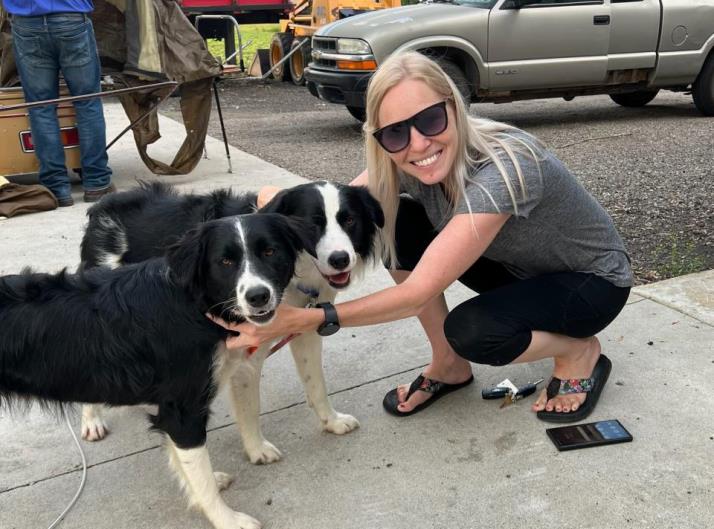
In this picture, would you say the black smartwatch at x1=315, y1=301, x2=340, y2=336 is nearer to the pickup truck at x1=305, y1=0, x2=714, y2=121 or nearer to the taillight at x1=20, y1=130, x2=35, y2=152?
the taillight at x1=20, y1=130, x2=35, y2=152

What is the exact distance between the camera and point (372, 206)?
9.39 ft

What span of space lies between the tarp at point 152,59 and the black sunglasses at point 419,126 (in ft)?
15.8

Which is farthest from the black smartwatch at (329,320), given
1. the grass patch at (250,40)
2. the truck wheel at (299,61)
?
the grass patch at (250,40)

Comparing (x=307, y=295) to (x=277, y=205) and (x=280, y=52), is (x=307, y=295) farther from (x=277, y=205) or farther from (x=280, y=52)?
(x=280, y=52)

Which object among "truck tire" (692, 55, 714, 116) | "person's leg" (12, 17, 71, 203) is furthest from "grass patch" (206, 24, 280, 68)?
"person's leg" (12, 17, 71, 203)

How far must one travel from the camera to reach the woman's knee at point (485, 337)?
2730mm

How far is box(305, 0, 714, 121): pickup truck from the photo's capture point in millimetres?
8461

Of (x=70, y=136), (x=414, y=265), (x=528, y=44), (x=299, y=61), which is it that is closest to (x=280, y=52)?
(x=299, y=61)

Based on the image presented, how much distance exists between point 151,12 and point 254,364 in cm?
508

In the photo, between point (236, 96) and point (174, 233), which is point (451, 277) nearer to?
point (174, 233)

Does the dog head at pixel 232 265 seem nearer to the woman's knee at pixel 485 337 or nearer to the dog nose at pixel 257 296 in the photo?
the dog nose at pixel 257 296

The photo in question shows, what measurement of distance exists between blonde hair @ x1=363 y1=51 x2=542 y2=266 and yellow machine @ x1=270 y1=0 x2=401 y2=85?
10830 millimetres

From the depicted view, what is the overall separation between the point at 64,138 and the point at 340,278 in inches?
195

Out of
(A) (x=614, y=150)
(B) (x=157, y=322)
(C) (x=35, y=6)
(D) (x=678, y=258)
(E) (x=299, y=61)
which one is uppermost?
(C) (x=35, y=6)
